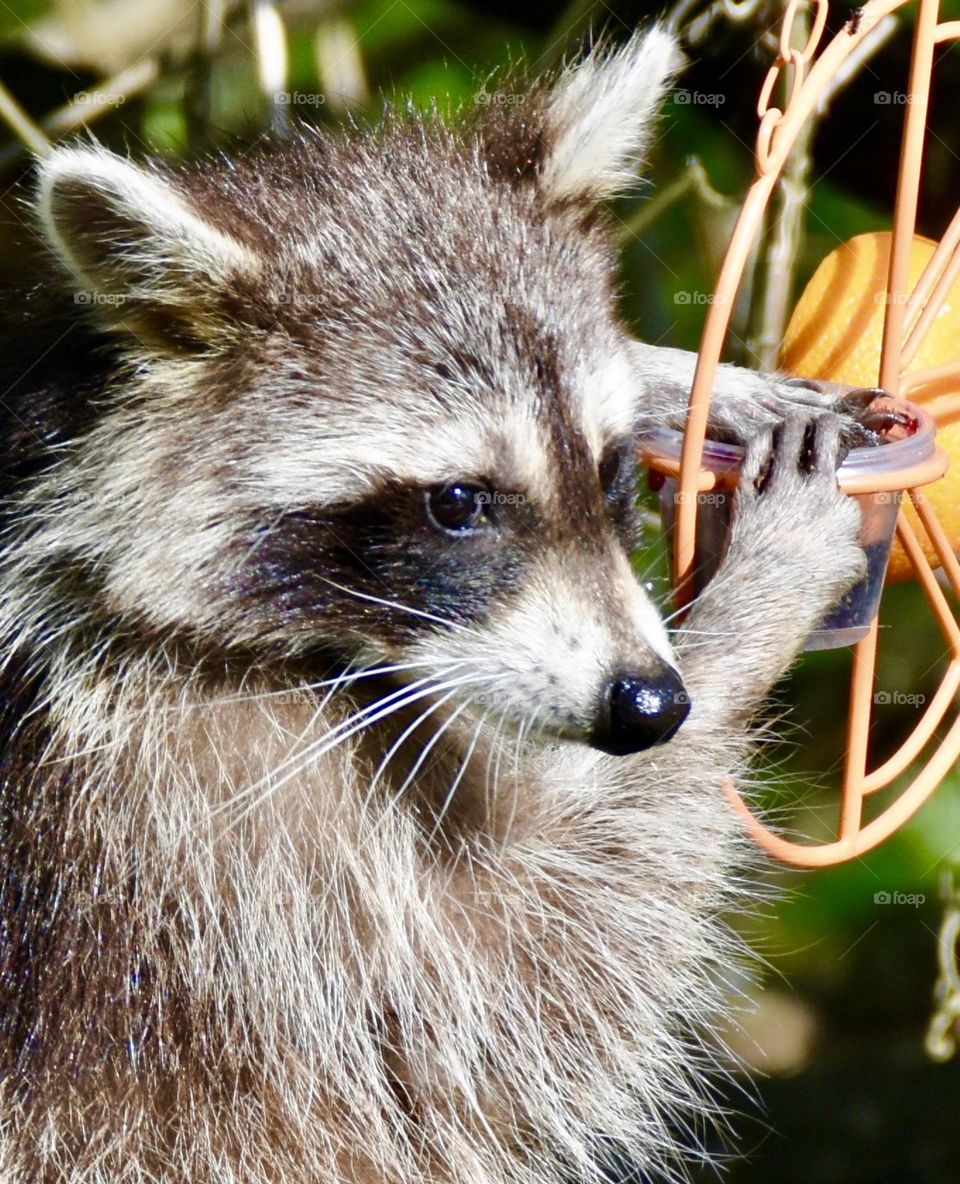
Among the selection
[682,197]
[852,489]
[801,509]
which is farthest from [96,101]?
[852,489]

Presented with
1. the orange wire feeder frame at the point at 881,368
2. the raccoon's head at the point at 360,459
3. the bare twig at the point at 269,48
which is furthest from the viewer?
the bare twig at the point at 269,48

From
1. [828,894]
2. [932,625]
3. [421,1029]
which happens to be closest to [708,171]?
[932,625]

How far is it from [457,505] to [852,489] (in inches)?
21.7

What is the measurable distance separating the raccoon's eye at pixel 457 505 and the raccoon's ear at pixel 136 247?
403 mm

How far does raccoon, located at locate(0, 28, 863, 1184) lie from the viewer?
219 cm

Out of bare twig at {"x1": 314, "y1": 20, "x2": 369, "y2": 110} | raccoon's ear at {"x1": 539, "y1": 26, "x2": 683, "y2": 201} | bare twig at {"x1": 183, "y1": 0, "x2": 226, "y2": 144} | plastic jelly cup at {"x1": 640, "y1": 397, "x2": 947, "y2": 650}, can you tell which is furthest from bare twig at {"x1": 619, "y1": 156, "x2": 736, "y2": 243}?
plastic jelly cup at {"x1": 640, "y1": 397, "x2": 947, "y2": 650}

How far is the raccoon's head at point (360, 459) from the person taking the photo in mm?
2166

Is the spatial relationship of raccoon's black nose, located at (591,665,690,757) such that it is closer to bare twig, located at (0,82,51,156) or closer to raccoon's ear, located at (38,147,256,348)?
raccoon's ear, located at (38,147,256,348)

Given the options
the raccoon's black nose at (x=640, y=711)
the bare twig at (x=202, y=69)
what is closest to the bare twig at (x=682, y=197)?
the bare twig at (x=202, y=69)

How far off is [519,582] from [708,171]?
71.6 inches

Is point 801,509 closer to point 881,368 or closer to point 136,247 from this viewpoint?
point 881,368

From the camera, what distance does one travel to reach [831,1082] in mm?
4391

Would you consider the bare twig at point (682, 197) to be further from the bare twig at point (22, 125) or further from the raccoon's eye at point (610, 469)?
the bare twig at point (22, 125)

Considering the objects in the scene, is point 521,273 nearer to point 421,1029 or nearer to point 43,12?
point 421,1029
